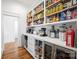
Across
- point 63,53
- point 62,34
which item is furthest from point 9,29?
point 63,53

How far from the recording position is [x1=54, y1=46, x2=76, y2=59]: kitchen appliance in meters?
1.44

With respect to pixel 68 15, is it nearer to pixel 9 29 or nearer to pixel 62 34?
pixel 62 34

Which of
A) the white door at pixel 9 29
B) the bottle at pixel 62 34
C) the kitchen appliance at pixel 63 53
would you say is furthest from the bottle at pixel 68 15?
the white door at pixel 9 29

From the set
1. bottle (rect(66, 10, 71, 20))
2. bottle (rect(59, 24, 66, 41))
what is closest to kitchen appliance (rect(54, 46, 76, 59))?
bottle (rect(59, 24, 66, 41))

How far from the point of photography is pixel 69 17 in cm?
219

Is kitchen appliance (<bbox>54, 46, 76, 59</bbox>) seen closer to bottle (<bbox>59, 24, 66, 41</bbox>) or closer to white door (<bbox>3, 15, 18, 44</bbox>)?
bottle (<bbox>59, 24, 66, 41</bbox>)

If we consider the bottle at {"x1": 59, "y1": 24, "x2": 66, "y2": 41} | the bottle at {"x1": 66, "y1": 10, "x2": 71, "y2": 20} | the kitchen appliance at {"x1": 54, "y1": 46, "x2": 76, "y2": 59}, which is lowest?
the kitchen appliance at {"x1": 54, "y1": 46, "x2": 76, "y2": 59}

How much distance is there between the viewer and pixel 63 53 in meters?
1.72

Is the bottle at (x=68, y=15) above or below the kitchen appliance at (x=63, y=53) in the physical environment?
above

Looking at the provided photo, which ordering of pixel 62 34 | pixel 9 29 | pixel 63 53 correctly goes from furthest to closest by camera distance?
pixel 9 29, pixel 62 34, pixel 63 53

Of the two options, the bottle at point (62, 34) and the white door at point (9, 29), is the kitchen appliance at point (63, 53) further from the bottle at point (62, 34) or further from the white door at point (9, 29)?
the white door at point (9, 29)

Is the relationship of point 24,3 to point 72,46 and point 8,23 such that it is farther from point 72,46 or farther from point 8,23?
point 72,46

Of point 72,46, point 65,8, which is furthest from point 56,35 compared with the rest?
point 72,46

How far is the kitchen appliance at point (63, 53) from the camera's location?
1444 millimetres
